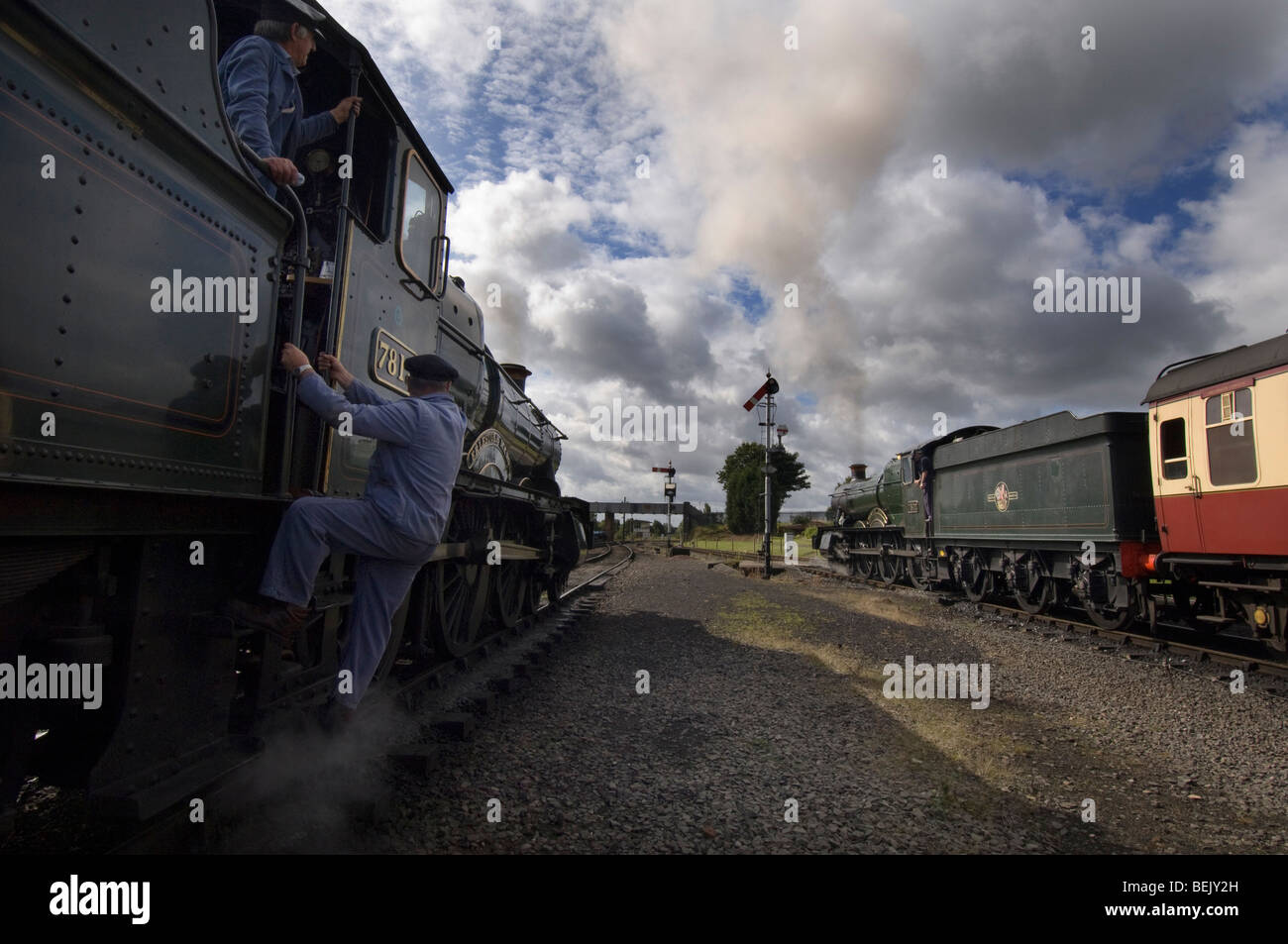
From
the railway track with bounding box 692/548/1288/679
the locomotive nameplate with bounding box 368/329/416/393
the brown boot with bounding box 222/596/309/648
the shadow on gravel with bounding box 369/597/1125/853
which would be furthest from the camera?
the railway track with bounding box 692/548/1288/679

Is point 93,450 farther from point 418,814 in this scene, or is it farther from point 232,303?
point 418,814

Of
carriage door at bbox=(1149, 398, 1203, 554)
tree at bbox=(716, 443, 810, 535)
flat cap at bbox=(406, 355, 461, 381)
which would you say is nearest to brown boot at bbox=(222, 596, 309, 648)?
flat cap at bbox=(406, 355, 461, 381)

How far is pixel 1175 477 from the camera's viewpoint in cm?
804

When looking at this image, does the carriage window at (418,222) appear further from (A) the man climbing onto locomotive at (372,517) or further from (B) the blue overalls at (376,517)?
(B) the blue overalls at (376,517)

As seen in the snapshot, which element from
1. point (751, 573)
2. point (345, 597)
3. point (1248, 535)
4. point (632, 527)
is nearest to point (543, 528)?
point (345, 597)

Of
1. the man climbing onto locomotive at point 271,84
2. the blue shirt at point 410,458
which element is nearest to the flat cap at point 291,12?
the man climbing onto locomotive at point 271,84

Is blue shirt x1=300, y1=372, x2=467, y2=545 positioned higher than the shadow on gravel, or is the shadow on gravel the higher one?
blue shirt x1=300, y1=372, x2=467, y2=545

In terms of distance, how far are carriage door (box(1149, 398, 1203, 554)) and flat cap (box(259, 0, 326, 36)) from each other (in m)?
9.49

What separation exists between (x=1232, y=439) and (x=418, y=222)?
342 inches

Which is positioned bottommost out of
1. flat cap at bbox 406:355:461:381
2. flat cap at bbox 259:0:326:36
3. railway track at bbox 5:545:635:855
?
railway track at bbox 5:545:635:855

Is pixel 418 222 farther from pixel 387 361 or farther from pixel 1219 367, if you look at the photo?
pixel 1219 367

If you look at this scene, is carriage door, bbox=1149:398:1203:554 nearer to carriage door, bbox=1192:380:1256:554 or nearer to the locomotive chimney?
carriage door, bbox=1192:380:1256:554

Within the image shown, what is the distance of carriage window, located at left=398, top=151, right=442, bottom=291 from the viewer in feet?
13.7

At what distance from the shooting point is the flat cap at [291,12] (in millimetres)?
3138
